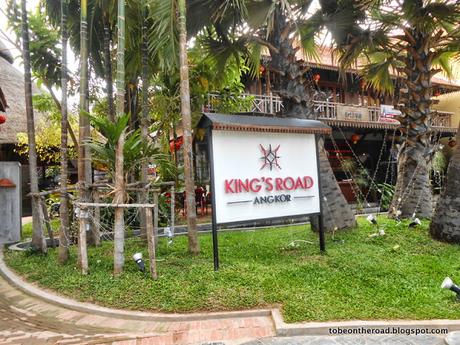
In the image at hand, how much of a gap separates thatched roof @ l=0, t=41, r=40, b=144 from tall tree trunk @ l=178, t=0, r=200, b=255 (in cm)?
999

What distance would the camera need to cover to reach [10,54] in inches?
671

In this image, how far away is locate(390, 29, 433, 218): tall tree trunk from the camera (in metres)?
8.14

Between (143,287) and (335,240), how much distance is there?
12.8 feet

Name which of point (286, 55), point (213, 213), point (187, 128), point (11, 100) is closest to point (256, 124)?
point (187, 128)

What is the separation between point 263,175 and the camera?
554cm

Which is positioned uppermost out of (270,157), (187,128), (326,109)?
(326,109)

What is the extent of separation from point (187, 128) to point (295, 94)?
8.79 ft

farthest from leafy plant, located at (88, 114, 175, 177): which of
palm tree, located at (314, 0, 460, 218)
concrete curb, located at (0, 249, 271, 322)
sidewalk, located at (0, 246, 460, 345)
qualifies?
palm tree, located at (314, 0, 460, 218)

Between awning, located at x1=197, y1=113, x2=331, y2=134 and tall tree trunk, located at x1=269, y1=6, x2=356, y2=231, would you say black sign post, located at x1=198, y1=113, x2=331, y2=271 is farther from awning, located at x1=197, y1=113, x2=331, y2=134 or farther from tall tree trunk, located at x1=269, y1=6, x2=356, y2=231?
tall tree trunk, located at x1=269, y1=6, x2=356, y2=231

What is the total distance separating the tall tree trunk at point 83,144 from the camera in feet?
16.7

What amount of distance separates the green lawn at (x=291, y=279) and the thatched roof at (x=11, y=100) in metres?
9.38

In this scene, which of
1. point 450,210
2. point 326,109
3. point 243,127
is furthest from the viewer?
A: point 326,109

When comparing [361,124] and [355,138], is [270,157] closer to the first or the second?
[361,124]

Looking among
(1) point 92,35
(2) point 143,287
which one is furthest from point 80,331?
(1) point 92,35
